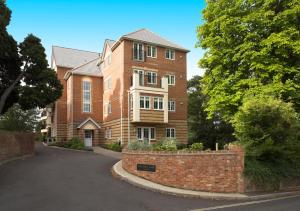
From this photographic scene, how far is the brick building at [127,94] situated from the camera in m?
37.6

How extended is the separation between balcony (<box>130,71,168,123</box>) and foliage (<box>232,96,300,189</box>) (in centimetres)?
1989

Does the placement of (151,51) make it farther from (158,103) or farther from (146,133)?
(146,133)

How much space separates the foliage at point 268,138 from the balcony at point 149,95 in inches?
783

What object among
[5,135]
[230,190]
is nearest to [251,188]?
[230,190]

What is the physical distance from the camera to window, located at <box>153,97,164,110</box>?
124ft

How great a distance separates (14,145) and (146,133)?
15557 mm

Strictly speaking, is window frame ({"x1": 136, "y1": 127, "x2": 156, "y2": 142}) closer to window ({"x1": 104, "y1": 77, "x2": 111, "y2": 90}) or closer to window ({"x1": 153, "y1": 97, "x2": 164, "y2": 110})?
window ({"x1": 153, "y1": 97, "x2": 164, "y2": 110})

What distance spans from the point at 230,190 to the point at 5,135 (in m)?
17.7

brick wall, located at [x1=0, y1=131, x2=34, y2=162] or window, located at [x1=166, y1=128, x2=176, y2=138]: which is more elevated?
window, located at [x1=166, y1=128, x2=176, y2=138]

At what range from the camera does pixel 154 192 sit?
592 inches

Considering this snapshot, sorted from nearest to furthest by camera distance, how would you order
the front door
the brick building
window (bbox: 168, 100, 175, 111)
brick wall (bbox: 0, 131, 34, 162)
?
brick wall (bbox: 0, 131, 34, 162)
the brick building
window (bbox: 168, 100, 175, 111)
the front door

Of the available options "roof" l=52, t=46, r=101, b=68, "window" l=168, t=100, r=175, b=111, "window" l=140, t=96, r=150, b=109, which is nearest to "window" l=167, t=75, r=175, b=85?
"window" l=168, t=100, r=175, b=111

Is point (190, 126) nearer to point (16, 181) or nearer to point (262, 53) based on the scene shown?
point (262, 53)

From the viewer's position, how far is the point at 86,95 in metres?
45.0
